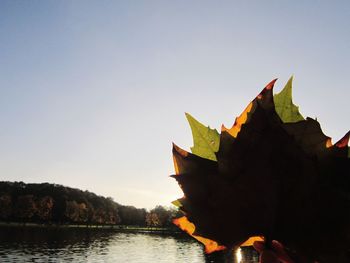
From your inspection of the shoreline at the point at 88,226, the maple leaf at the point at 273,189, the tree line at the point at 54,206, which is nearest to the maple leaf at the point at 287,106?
the maple leaf at the point at 273,189

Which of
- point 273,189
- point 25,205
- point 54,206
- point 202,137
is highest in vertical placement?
point 54,206

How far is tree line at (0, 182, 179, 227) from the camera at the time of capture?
110 m

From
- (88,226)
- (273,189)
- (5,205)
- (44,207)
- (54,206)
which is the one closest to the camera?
(273,189)

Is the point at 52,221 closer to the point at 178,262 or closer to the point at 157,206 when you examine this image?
the point at 157,206

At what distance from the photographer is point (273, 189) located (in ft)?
1.90

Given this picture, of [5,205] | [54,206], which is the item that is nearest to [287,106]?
[5,205]

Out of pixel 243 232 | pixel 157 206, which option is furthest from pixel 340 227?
pixel 157 206

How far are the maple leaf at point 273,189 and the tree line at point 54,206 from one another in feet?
341

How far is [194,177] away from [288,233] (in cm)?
19

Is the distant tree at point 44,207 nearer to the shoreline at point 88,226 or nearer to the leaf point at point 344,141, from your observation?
the shoreline at point 88,226

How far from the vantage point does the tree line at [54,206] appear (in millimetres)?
109500

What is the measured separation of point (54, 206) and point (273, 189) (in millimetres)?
126853

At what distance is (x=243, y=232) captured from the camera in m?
0.61

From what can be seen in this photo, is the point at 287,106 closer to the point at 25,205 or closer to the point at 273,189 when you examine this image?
the point at 273,189
